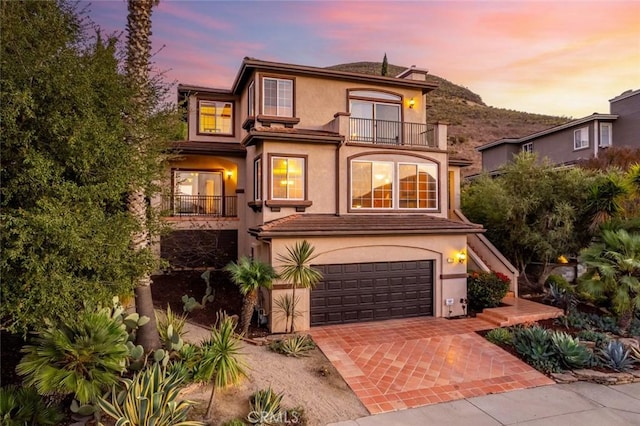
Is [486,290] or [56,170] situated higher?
[56,170]

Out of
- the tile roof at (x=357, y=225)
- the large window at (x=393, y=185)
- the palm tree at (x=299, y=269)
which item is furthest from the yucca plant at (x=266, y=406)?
the large window at (x=393, y=185)

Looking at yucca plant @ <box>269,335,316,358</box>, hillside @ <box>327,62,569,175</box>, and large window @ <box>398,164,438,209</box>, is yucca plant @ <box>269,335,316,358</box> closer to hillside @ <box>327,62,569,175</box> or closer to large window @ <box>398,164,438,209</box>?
large window @ <box>398,164,438,209</box>

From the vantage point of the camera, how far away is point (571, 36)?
1681 cm

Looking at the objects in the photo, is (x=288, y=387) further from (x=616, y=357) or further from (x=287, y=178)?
(x=616, y=357)

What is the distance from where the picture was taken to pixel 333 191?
1413 cm

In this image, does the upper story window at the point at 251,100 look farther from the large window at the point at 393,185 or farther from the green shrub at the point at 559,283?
the green shrub at the point at 559,283

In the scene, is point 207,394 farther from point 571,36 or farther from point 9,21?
point 571,36

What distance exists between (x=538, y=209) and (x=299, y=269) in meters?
11.8

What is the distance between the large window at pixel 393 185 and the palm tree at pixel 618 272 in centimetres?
605

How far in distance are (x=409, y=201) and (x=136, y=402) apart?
1245cm

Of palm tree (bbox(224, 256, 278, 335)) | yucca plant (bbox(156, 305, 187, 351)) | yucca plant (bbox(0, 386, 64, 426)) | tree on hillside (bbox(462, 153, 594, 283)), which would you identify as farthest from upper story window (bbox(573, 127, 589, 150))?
yucca plant (bbox(0, 386, 64, 426))

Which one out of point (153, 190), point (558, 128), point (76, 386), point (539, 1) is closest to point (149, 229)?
point (153, 190)

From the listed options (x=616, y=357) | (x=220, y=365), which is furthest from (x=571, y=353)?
(x=220, y=365)

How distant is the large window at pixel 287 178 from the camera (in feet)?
43.7
